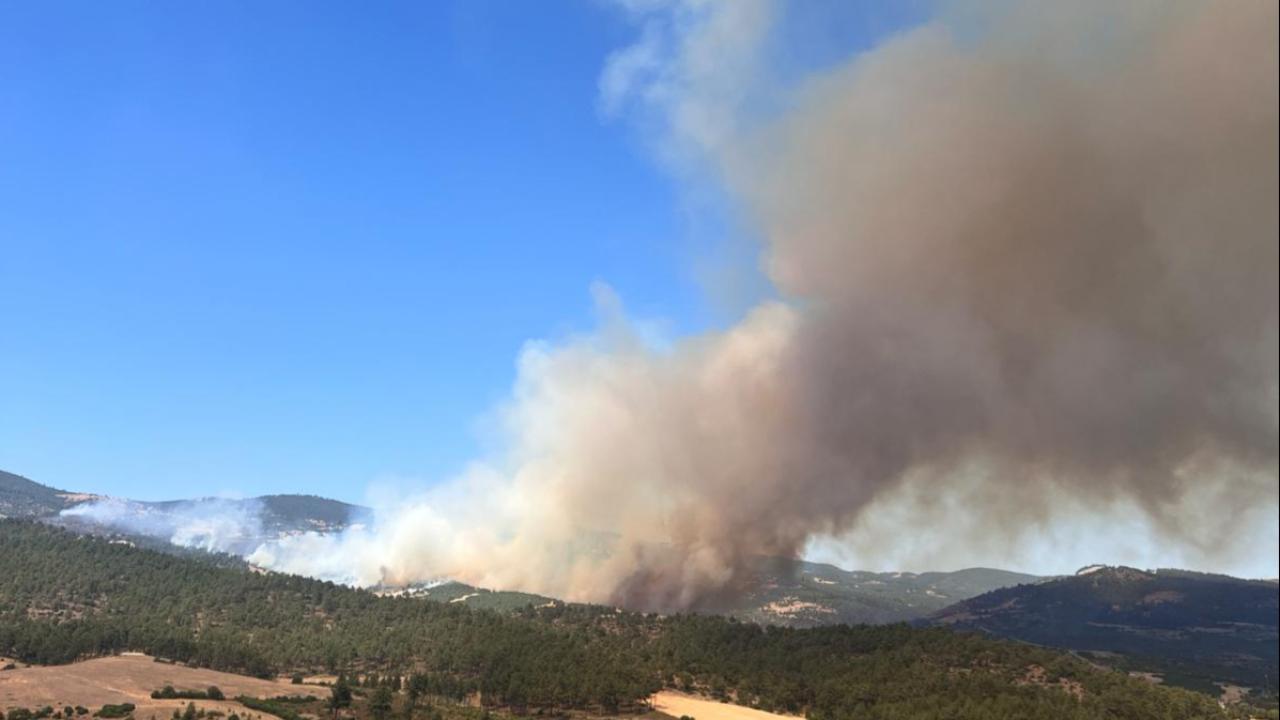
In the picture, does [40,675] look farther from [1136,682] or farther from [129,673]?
[1136,682]

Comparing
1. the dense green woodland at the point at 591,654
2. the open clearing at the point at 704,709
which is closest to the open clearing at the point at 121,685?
the dense green woodland at the point at 591,654

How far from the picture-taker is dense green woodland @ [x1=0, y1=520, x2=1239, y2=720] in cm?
12506

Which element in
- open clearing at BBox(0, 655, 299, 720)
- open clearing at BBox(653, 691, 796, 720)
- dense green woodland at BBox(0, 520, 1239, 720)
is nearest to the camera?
open clearing at BBox(0, 655, 299, 720)

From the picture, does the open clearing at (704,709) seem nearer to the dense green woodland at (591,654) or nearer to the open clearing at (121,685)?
the dense green woodland at (591,654)

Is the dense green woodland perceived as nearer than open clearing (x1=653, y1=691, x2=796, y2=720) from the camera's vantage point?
Yes

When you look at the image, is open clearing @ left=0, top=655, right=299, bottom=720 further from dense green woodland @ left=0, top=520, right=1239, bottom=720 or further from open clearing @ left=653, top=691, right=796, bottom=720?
open clearing @ left=653, top=691, right=796, bottom=720

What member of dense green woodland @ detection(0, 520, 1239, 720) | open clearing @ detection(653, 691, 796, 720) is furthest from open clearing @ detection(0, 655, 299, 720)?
open clearing @ detection(653, 691, 796, 720)

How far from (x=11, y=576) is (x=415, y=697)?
136272 mm

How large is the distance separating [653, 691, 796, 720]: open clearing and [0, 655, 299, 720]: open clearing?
5604 cm

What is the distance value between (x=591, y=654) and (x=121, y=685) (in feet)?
245

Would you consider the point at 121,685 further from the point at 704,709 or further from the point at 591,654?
the point at 704,709

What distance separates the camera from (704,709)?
134 meters

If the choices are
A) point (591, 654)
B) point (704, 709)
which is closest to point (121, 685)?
point (591, 654)

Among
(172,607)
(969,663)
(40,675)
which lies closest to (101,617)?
(172,607)
